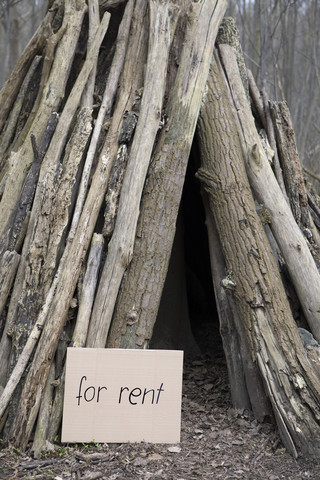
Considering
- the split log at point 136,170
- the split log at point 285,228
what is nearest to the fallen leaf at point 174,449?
the split log at point 136,170

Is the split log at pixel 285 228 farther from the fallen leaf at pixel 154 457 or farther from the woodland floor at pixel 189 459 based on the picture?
the fallen leaf at pixel 154 457

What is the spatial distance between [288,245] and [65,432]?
6.30ft

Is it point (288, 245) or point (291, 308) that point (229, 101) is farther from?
point (291, 308)

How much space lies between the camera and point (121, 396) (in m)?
2.88

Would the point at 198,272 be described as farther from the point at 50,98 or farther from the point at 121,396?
the point at 121,396

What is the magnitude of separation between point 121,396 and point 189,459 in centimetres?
51

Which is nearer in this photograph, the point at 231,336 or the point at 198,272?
the point at 231,336

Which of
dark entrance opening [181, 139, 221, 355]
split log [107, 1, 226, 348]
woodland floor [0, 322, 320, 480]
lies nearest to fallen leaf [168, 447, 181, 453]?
woodland floor [0, 322, 320, 480]

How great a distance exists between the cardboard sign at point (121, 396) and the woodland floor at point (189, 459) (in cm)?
8

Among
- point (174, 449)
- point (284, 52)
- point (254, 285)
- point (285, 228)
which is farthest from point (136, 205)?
point (284, 52)

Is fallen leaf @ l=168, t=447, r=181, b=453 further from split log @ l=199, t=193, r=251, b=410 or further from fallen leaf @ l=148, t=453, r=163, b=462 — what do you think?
split log @ l=199, t=193, r=251, b=410

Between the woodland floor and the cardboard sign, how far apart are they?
0.26 ft

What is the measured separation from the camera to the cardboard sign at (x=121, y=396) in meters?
2.82

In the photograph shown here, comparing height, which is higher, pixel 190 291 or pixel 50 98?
pixel 50 98
